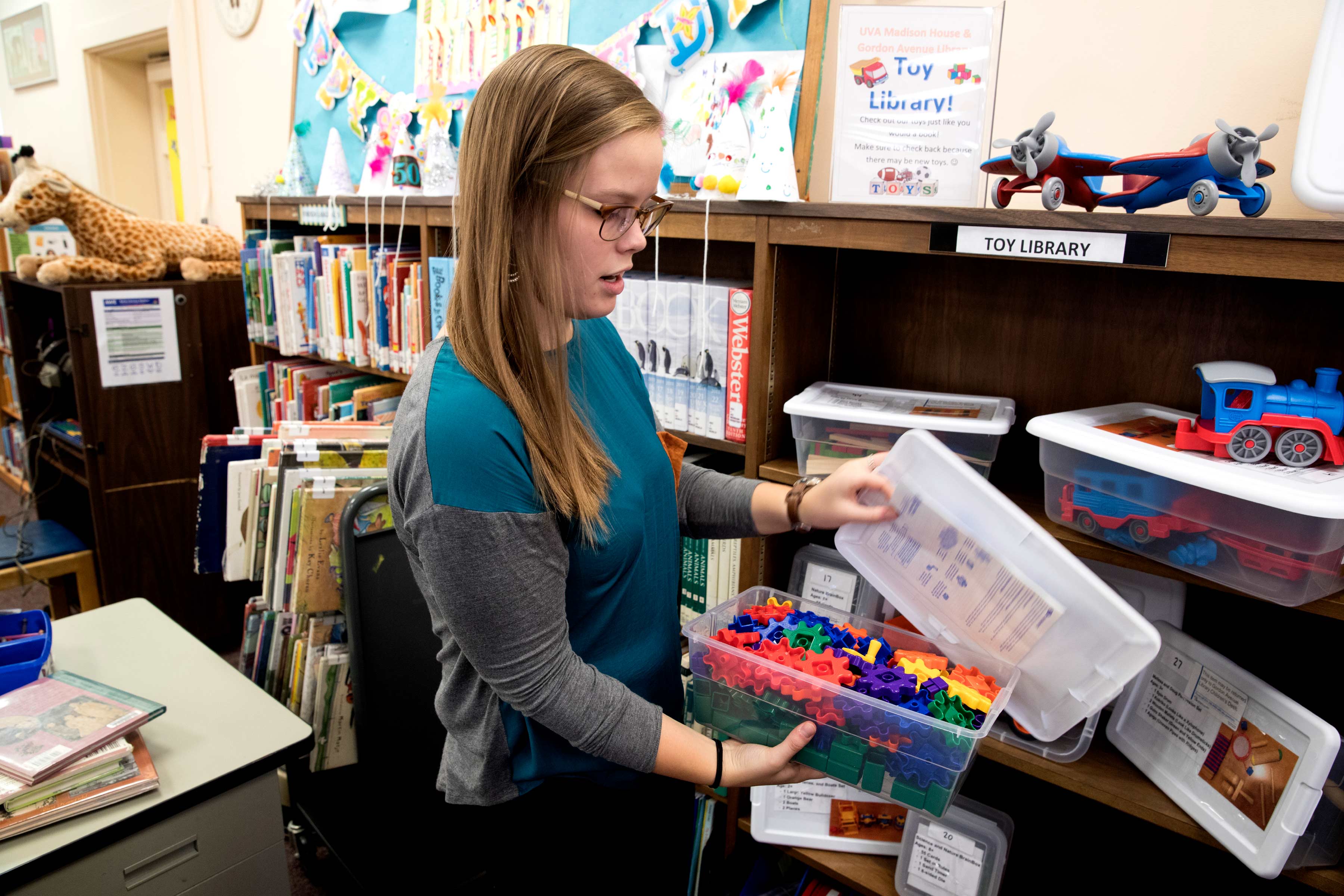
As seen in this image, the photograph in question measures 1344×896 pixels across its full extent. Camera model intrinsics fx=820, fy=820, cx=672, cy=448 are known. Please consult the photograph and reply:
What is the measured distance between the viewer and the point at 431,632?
172 centimetres

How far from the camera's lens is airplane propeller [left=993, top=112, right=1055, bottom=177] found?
3.44 feet

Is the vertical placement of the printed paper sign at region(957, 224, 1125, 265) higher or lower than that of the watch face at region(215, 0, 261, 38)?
lower

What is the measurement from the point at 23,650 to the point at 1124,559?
5.72ft

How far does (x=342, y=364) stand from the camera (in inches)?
105

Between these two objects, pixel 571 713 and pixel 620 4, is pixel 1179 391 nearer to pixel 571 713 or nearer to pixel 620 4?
pixel 571 713

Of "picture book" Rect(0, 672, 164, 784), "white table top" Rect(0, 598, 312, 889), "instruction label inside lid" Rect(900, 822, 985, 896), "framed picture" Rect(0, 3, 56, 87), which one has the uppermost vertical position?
"framed picture" Rect(0, 3, 56, 87)

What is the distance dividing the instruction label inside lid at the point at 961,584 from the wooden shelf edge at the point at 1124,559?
123 mm

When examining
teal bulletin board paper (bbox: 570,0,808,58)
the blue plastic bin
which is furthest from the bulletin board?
the blue plastic bin

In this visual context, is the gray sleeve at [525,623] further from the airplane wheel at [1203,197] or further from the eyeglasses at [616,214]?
the airplane wheel at [1203,197]

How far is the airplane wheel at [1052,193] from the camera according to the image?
1.04 metres

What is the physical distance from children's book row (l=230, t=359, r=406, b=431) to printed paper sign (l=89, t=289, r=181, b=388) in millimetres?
228

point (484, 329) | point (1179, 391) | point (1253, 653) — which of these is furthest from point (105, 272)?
point (1253, 653)

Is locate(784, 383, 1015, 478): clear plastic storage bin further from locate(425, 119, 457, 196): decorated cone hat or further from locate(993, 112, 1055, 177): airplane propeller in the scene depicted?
locate(425, 119, 457, 196): decorated cone hat

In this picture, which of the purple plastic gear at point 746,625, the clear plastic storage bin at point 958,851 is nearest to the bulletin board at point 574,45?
the purple plastic gear at point 746,625
